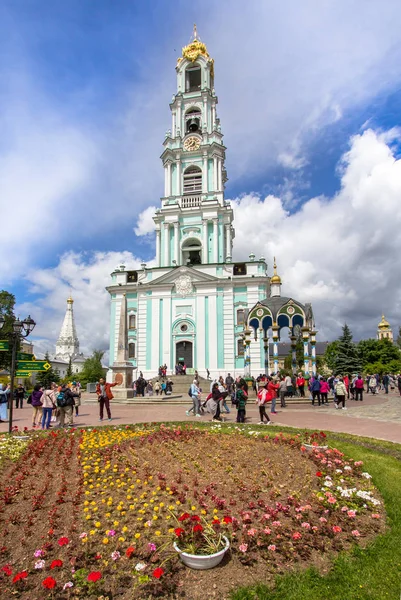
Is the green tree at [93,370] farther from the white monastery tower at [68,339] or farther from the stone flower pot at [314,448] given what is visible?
the white monastery tower at [68,339]

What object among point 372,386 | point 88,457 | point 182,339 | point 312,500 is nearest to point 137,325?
point 182,339

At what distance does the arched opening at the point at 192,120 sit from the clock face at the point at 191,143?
6.13 ft

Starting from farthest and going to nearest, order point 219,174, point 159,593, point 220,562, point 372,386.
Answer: point 219,174 < point 372,386 < point 220,562 < point 159,593

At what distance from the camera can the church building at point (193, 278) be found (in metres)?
40.3

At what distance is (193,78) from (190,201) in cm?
1965

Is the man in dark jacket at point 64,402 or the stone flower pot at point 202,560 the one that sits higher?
the man in dark jacket at point 64,402

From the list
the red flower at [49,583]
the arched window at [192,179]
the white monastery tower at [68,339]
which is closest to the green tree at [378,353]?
the arched window at [192,179]

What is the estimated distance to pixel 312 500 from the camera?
5895 millimetres

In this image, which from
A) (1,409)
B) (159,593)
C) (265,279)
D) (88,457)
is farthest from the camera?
(265,279)

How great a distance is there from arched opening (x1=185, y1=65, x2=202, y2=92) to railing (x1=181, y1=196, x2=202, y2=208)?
1573cm

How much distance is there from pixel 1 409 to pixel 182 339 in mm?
25400

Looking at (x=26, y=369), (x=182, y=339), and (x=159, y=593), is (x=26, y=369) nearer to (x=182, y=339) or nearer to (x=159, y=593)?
(x=159, y=593)

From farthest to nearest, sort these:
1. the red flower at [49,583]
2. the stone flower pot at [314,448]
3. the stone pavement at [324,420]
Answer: the stone pavement at [324,420], the stone flower pot at [314,448], the red flower at [49,583]

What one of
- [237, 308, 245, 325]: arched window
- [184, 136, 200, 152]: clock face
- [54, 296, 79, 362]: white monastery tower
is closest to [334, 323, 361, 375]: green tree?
[237, 308, 245, 325]: arched window
